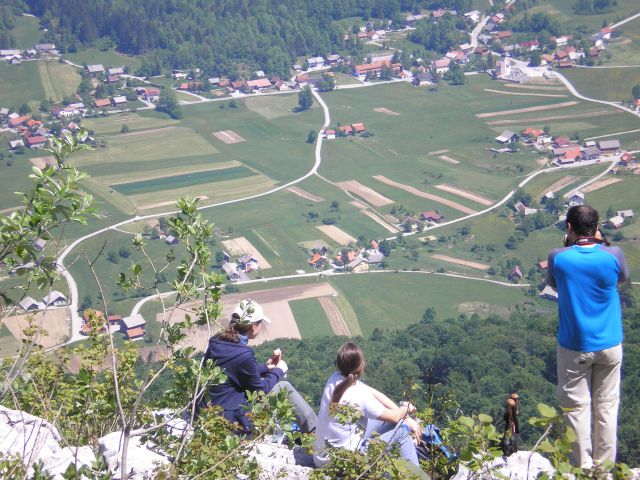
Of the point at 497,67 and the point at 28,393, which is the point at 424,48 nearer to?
the point at 497,67

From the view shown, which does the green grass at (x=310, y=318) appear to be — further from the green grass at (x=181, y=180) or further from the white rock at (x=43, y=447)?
the white rock at (x=43, y=447)

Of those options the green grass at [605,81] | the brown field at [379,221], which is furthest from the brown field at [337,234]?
the green grass at [605,81]

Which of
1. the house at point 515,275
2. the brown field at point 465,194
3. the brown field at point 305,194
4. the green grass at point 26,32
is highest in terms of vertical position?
the green grass at point 26,32

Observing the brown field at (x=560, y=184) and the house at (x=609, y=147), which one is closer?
the brown field at (x=560, y=184)

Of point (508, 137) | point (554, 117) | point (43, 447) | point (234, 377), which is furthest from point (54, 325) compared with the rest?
point (554, 117)

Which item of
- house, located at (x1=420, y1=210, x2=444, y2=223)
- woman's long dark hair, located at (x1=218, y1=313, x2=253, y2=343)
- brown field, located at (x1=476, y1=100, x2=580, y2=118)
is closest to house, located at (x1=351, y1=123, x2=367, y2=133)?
brown field, located at (x1=476, y1=100, x2=580, y2=118)

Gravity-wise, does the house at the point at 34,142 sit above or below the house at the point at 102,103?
above
